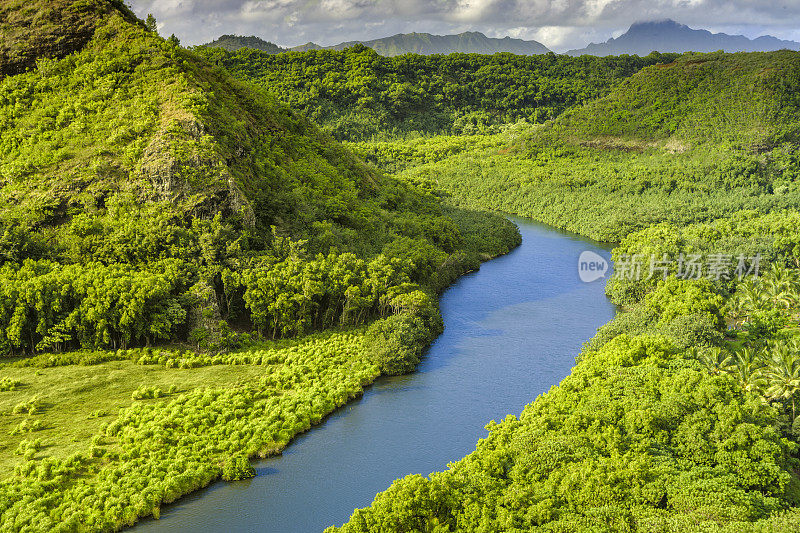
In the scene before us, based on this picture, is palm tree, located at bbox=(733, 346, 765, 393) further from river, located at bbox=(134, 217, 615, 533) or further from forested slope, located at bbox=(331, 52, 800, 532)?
river, located at bbox=(134, 217, 615, 533)

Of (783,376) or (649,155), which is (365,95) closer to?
(649,155)

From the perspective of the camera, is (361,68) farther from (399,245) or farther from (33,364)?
(33,364)

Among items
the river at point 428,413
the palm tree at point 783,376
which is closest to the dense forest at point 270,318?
the palm tree at point 783,376

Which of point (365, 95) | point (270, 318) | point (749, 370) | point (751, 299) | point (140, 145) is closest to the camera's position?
point (749, 370)

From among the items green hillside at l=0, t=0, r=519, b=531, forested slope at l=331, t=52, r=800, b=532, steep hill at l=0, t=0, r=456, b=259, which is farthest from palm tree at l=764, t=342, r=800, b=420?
steep hill at l=0, t=0, r=456, b=259

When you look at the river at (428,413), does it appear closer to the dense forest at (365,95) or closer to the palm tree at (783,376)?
the palm tree at (783,376)

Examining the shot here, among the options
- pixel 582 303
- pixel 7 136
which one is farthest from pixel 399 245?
pixel 7 136

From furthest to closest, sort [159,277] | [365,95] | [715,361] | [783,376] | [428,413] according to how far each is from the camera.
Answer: [365,95], [159,277], [428,413], [715,361], [783,376]

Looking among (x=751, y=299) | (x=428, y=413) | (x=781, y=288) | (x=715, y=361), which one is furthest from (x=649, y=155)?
(x=428, y=413)
